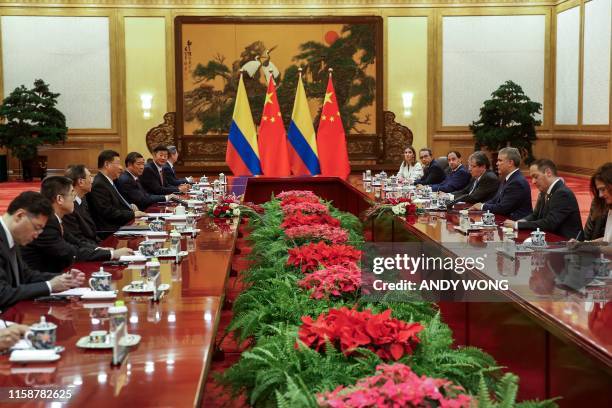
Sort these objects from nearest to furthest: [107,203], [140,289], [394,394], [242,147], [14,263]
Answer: [394,394], [140,289], [14,263], [107,203], [242,147]

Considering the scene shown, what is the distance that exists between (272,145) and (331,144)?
95cm

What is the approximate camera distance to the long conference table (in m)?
2.25

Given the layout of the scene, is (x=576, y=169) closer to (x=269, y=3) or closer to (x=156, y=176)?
(x=269, y=3)

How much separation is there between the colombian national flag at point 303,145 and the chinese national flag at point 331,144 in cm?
22

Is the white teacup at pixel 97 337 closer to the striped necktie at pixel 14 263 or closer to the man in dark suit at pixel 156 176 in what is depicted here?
the striped necktie at pixel 14 263

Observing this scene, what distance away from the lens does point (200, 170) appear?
50.9ft

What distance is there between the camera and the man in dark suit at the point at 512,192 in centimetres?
671

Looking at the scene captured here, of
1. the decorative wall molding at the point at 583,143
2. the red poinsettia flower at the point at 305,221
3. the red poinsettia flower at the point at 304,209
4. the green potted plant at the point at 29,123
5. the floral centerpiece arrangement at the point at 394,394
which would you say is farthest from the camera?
the green potted plant at the point at 29,123

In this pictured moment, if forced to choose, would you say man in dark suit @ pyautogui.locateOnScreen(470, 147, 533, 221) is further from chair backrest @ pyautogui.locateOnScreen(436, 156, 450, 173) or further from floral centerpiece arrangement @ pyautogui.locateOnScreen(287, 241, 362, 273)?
chair backrest @ pyautogui.locateOnScreen(436, 156, 450, 173)

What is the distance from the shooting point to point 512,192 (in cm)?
672

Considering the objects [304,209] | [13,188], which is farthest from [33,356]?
[13,188]

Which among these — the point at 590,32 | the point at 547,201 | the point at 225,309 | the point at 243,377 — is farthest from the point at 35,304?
the point at 590,32

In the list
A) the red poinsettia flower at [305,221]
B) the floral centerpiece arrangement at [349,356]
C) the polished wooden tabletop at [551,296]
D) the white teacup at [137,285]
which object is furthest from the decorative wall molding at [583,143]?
the white teacup at [137,285]

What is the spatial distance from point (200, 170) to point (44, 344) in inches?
515
